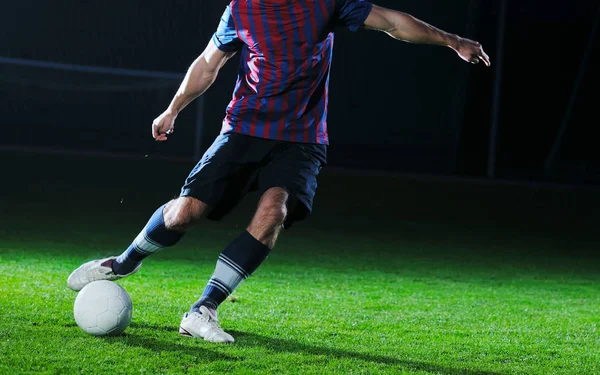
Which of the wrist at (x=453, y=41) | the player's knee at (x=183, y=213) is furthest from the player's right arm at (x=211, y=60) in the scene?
the wrist at (x=453, y=41)

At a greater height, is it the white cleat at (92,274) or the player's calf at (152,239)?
the player's calf at (152,239)

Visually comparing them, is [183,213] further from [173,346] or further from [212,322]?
[173,346]

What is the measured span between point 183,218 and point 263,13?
88 cm

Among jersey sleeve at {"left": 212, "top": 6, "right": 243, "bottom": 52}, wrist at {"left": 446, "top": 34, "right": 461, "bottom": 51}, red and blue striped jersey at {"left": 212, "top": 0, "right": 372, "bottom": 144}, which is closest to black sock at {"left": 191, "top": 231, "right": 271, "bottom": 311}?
red and blue striped jersey at {"left": 212, "top": 0, "right": 372, "bottom": 144}

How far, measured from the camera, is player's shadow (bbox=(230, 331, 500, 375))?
297 cm

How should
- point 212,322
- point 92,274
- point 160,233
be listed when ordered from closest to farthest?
point 212,322 < point 160,233 < point 92,274

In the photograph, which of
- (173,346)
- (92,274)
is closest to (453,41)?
(173,346)

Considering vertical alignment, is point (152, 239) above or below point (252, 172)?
below

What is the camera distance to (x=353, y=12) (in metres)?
3.39

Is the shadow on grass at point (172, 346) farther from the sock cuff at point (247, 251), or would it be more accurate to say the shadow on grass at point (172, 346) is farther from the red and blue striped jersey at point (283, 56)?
the red and blue striped jersey at point (283, 56)

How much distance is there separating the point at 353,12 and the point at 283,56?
327 mm

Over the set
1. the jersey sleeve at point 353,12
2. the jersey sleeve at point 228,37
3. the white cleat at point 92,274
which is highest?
the jersey sleeve at point 353,12

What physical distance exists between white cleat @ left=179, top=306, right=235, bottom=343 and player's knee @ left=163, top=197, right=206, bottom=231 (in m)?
0.39

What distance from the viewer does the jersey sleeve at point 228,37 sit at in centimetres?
346
